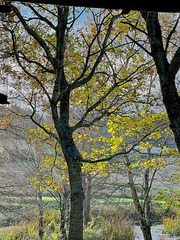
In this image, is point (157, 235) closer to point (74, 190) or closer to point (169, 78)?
point (74, 190)

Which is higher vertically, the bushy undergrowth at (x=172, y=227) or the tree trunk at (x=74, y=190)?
the tree trunk at (x=74, y=190)

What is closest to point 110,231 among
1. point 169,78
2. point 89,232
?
point 89,232

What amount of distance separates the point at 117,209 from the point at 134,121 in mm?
7013

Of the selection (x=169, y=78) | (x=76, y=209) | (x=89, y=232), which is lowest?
(x=89, y=232)

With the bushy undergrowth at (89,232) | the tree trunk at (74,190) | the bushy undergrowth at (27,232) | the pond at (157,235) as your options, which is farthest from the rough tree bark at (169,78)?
the pond at (157,235)

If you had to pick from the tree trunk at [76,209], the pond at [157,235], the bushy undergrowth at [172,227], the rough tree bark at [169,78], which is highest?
the rough tree bark at [169,78]

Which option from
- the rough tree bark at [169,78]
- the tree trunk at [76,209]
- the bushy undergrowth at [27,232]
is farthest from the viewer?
the bushy undergrowth at [27,232]

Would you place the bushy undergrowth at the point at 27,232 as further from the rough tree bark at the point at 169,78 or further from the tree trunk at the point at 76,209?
the rough tree bark at the point at 169,78

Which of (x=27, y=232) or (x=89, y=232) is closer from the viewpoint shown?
(x=89, y=232)

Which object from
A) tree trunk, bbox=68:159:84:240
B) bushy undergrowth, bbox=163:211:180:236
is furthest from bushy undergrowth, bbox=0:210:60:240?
tree trunk, bbox=68:159:84:240

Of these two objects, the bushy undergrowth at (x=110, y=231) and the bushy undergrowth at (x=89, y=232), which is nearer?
the bushy undergrowth at (x=89, y=232)

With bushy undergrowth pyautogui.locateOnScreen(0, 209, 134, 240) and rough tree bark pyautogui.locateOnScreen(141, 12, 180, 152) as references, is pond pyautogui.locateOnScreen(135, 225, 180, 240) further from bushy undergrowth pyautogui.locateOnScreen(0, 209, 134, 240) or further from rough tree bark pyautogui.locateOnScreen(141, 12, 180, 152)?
rough tree bark pyautogui.locateOnScreen(141, 12, 180, 152)

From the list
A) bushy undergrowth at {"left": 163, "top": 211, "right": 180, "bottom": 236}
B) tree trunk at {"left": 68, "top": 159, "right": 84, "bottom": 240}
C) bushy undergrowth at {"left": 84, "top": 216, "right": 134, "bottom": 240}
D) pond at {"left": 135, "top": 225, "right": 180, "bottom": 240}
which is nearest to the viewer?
tree trunk at {"left": 68, "top": 159, "right": 84, "bottom": 240}

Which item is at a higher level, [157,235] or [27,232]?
[27,232]
